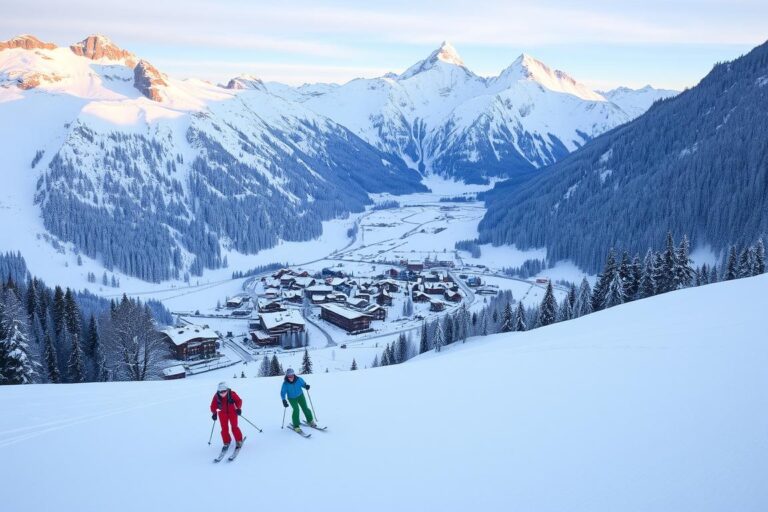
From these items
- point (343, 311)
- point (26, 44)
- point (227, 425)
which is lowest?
point (343, 311)

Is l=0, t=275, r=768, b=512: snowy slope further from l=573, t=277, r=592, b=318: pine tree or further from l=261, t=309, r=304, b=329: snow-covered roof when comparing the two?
l=261, t=309, r=304, b=329: snow-covered roof

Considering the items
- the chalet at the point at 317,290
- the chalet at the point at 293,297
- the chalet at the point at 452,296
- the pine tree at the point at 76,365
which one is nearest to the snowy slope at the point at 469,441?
the pine tree at the point at 76,365

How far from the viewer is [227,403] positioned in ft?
33.4

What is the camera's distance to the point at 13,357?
2803 centimetres

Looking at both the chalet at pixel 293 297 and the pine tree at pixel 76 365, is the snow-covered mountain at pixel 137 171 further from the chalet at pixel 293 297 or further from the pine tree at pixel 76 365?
the pine tree at pixel 76 365

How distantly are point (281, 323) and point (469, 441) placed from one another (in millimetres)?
54629

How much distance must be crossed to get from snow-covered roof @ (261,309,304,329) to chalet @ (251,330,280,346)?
1.15 meters

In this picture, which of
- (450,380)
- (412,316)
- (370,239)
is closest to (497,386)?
(450,380)

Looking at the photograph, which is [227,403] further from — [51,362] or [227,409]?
[51,362]

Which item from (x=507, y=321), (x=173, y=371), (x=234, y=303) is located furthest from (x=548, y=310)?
(x=234, y=303)

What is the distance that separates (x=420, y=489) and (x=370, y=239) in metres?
139

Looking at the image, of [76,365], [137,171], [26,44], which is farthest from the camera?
[26,44]

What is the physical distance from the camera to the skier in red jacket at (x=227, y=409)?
32.9ft

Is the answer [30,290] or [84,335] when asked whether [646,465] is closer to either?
[84,335]
